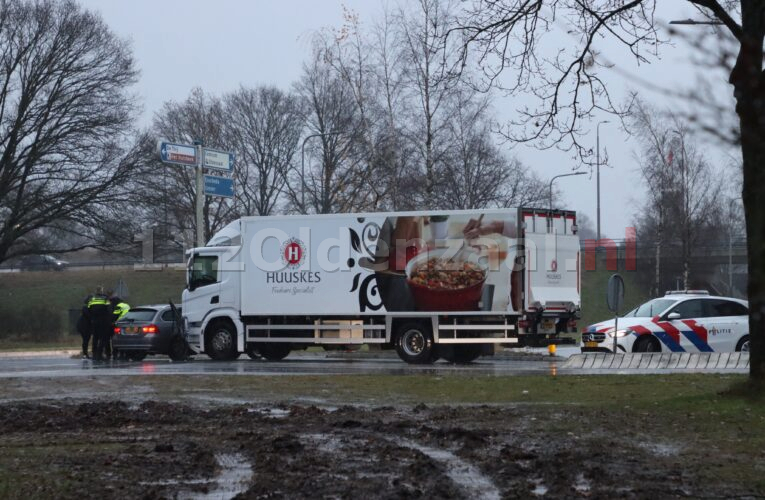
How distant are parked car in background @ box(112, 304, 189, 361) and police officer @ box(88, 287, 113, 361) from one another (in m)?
0.44

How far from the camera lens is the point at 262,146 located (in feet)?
187

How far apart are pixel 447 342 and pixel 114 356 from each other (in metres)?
9.44

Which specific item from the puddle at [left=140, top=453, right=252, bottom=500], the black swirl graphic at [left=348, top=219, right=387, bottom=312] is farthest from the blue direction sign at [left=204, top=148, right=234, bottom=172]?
the puddle at [left=140, top=453, right=252, bottom=500]

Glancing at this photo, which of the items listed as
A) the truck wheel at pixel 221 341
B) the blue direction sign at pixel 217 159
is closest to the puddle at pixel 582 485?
the truck wheel at pixel 221 341

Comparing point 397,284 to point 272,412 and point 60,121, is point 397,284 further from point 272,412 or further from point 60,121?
point 60,121

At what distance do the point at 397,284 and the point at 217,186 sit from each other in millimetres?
12113

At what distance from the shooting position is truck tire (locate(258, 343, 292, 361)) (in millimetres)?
27125

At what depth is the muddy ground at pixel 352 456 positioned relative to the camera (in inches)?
299

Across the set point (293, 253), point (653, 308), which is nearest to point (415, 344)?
point (293, 253)

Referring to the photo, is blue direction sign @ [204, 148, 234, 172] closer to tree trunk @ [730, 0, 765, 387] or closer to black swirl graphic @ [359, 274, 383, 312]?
black swirl graphic @ [359, 274, 383, 312]

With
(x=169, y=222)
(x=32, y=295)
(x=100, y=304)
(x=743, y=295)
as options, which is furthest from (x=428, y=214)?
(x=32, y=295)

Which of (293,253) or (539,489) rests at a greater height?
(293,253)

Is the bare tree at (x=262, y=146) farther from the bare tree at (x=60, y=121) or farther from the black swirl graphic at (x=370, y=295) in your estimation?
the black swirl graphic at (x=370, y=295)

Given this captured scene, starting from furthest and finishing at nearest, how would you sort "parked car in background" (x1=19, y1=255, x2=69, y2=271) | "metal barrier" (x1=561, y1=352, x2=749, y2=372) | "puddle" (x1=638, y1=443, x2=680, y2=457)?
1. "parked car in background" (x1=19, y1=255, x2=69, y2=271)
2. "metal barrier" (x1=561, y1=352, x2=749, y2=372)
3. "puddle" (x1=638, y1=443, x2=680, y2=457)
